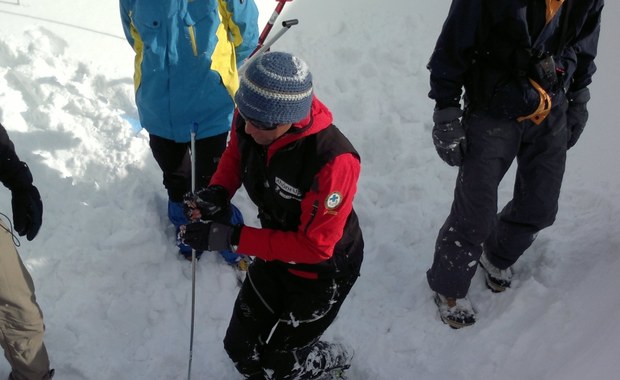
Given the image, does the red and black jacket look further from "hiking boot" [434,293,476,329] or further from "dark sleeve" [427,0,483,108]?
"hiking boot" [434,293,476,329]

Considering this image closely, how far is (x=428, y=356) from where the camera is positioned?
3.87m

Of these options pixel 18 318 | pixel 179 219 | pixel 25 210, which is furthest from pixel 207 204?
pixel 179 219

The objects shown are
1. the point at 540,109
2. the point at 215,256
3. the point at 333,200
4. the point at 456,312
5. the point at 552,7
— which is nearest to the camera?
the point at 333,200

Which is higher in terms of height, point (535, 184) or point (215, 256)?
point (535, 184)

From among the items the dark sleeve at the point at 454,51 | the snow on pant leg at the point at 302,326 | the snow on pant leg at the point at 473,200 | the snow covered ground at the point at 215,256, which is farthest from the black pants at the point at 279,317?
the dark sleeve at the point at 454,51

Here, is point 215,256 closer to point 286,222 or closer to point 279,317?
point 279,317

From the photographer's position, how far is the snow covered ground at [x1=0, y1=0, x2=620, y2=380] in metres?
3.77

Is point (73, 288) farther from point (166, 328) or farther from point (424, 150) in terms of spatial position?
point (424, 150)

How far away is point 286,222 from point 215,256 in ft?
5.57

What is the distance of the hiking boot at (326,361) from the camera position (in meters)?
3.35

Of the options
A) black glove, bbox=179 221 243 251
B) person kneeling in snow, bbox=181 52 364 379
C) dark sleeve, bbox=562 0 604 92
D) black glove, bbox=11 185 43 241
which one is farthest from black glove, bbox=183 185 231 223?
dark sleeve, bbox=562 0 604 92

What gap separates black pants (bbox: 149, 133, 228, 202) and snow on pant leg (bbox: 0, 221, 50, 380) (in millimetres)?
1238

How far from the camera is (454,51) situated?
321 cm

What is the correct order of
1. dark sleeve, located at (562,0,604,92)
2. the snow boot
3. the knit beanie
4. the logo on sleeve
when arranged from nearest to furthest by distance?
1. the knit beanie
2. the logo on sleeve
3. dark sleeve, located at (562,0,604,92)
4. the snow boot
